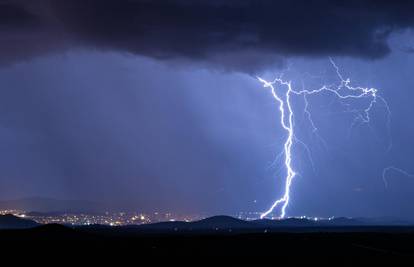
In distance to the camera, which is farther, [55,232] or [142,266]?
[55,232]

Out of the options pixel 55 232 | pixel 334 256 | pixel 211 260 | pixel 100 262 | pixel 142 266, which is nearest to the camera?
pixel 142 266

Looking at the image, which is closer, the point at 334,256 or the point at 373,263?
the point at 373,263

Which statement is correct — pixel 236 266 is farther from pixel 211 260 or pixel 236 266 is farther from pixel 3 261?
pixel 3 261

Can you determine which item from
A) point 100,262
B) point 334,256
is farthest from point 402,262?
point 100,262

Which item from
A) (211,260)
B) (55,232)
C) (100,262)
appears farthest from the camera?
(55,232)

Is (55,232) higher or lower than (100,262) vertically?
higher

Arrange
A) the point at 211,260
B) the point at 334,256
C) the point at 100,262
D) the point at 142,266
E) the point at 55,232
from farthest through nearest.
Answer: the point at 55,232 → the point at 334,256 → the point at 211,260 → the point at 100,262 → the point at 142,266

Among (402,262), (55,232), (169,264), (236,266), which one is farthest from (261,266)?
(55,232)

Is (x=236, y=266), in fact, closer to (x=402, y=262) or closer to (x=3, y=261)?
(x=402, y=262)

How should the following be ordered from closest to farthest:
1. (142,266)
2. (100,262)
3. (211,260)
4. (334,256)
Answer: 1. (142,266)
2. (100,262)
3. (211,260)
4. (334,256)
